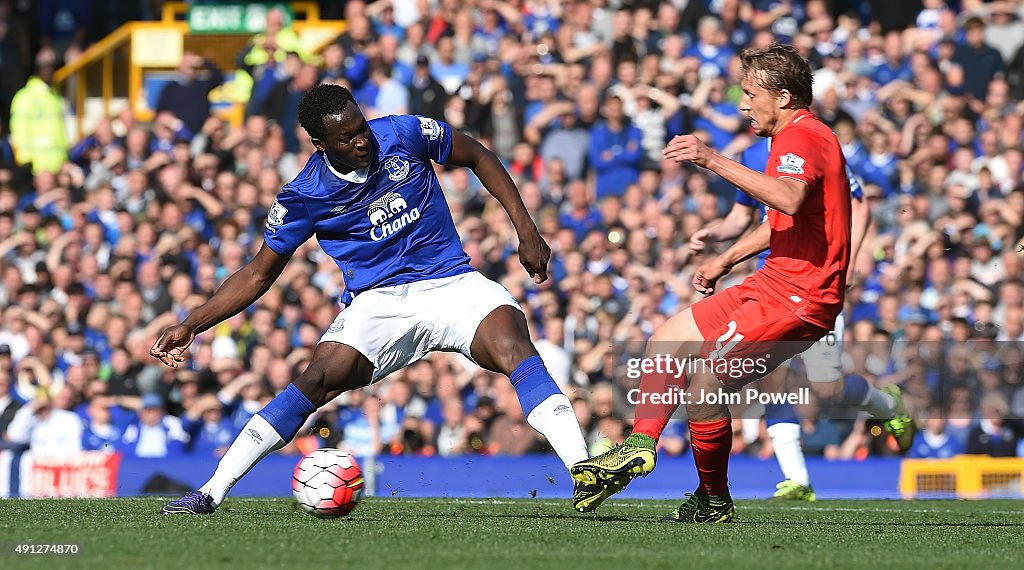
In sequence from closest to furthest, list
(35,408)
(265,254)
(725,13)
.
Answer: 1. (265,254)
2. (35,408)
3. (725,13)

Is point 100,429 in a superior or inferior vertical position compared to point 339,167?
inferior

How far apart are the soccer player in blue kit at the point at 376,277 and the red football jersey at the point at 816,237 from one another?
49.1 inches

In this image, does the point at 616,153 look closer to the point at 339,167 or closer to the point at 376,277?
the point at 376,277

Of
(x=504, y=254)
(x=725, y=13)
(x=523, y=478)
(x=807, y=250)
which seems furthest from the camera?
(x=725, y=13)

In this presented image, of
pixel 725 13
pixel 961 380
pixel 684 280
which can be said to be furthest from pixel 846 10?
pixel 961 380

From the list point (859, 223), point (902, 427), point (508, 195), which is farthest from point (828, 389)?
point (508, 195)

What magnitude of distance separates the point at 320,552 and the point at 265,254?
2348 millimetres

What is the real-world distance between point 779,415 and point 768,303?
10.2 ft

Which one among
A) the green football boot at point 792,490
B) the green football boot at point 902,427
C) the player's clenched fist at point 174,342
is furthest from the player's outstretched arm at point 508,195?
the green football boot at point 902,427

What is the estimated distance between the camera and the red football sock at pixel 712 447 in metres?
7.84

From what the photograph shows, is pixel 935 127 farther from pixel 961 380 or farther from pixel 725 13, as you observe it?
pixel 961 380

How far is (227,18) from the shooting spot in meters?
22.1

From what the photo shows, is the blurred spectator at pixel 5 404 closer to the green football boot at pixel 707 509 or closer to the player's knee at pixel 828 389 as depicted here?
the player's knee at pixel 828 389

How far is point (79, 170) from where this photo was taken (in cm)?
1875
